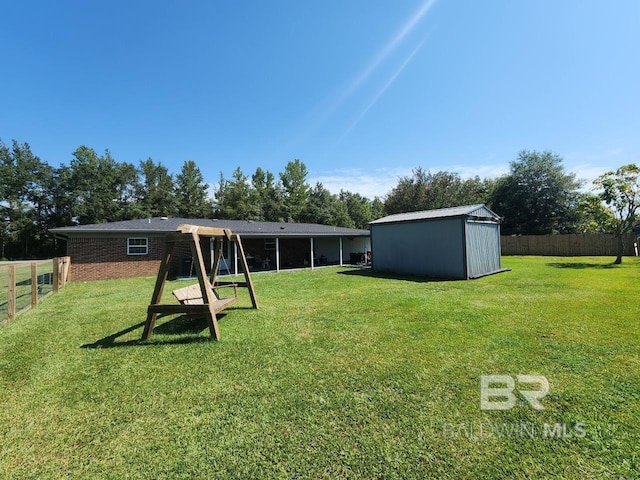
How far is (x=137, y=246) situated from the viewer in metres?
13.4

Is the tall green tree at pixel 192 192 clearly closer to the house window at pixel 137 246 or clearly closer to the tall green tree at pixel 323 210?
the tall green tree at pixel 323 210

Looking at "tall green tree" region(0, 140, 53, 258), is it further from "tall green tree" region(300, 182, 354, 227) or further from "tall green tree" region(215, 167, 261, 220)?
"tall green tree" region(300, 182, 354, 227)

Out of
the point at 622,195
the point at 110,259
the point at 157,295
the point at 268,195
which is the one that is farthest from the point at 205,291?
the point at 268,195

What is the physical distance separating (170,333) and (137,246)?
10557 millimetres

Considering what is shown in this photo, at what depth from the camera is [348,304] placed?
268 inches

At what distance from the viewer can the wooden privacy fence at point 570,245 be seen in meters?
19.2

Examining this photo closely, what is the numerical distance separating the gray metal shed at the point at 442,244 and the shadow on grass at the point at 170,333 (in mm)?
8893

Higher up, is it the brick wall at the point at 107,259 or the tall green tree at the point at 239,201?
the tall green tree at the point at 239,201

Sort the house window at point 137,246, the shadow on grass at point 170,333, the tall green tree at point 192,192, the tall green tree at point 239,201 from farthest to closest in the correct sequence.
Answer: the tall green tree at point 192,192
the tall green tree at point 239,201
the house window at point 137,246
the shadow on grass at point 170,333

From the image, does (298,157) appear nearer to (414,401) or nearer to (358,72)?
(358,72)

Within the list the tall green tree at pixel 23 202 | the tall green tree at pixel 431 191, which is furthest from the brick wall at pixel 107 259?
the tall green tree at pixel 23 202

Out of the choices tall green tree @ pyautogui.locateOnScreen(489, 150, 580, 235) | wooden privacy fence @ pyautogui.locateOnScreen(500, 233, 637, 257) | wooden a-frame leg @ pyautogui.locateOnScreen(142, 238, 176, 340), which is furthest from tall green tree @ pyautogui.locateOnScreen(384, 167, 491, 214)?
wooden a-frame leg @ pyautogui.locateOnScreen(142, 238, 176, 340)

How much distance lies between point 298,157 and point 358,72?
2709 centimetres

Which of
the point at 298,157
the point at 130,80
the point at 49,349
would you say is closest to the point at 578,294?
→ the point at 49,349
